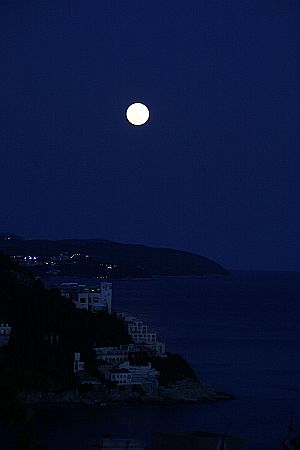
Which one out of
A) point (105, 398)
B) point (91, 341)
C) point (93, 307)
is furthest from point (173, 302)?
point (105, 398)

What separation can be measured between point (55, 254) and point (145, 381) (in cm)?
10684

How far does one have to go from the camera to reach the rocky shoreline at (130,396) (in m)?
25.4

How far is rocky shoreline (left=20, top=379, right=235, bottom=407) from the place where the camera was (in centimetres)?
2539

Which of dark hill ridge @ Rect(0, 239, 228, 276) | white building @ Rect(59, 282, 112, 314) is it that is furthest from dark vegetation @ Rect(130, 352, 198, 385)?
dark hill ridge @ Rect(0, 239, 228, 276)

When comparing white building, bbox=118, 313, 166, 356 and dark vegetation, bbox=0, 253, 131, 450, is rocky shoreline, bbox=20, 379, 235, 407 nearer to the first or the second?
dark vegetation, bbox=0, 253, 131, 450

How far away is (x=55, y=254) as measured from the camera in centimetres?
13362

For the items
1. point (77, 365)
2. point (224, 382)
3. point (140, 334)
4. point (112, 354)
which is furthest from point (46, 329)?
point (224, 382)

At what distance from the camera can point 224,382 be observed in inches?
1240

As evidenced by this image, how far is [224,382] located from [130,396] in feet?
19.5

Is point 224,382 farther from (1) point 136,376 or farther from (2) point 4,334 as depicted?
(2) point 4,334

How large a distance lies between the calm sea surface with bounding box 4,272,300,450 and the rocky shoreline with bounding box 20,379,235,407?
0.61 meters

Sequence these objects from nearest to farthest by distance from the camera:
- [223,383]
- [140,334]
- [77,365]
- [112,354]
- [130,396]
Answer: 1. [130,396]
2. [77,365]
3. [112,354]
4. [223,383]
5. [140,334]

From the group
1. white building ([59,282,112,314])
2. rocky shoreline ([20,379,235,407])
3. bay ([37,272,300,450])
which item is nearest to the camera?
bay ([37,272,300,450])

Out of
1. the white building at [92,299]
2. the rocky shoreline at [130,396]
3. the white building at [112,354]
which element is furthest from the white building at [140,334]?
the rocky shoreline at [130,396]
